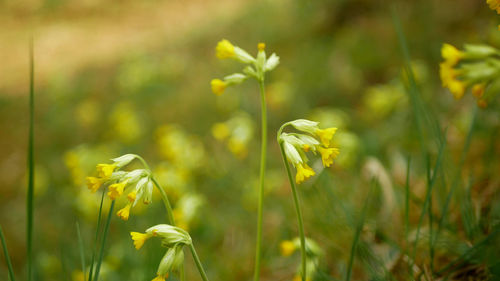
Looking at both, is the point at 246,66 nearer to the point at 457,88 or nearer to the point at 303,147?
the point at 303,147

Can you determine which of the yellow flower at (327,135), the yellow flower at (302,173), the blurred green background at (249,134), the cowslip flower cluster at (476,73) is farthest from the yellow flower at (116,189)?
the cowslip flower cluster at (476,73)

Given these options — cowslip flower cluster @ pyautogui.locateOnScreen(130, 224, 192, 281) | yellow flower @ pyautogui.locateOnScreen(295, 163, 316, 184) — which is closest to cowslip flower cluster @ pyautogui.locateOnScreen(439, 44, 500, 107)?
yellow flower @ pyautogui.locateOnScreen(295, 163, 316, 184)

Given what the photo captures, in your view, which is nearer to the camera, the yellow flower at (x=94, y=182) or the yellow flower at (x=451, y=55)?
the yellow flower at (x=451, y=55)

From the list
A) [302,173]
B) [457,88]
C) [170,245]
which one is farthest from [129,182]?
[457,88]

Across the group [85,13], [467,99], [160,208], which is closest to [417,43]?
[467,99]

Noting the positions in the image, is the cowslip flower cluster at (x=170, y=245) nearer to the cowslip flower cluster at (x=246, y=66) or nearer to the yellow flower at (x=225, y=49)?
the cowslip flower cluster at (x=246, y=66)

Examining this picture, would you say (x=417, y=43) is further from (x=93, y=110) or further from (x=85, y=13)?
(x=85, y=13)

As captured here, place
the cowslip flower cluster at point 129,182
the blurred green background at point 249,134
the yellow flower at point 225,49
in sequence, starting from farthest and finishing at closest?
the blurred green background at point 249,134 < the yellow flower at point 225,49 < the cowslip flower cluster at point 129,182
